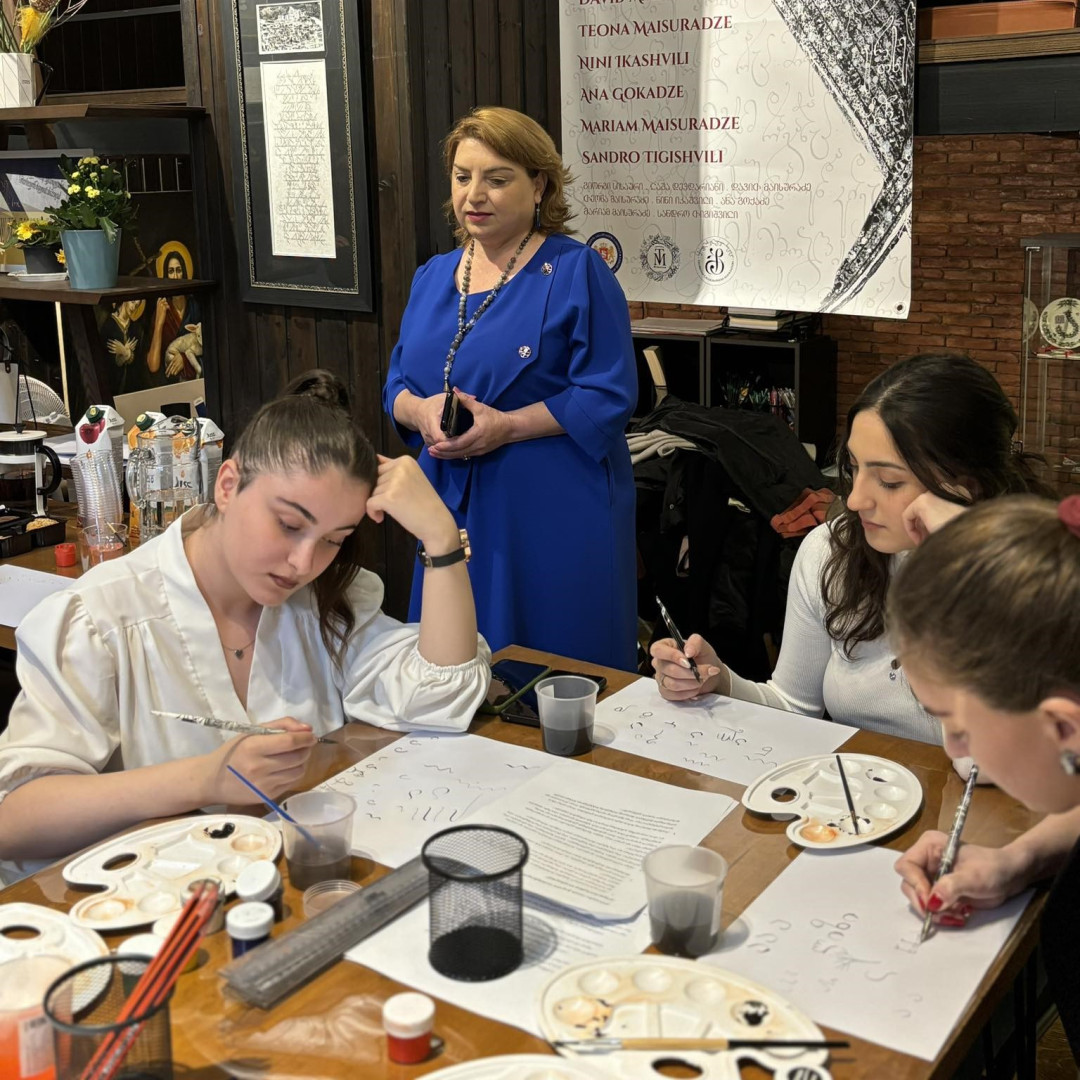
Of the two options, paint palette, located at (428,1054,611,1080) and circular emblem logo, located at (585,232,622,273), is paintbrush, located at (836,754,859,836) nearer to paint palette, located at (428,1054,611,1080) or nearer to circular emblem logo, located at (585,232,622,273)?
paint palette, located at (428,1054,611,1080)

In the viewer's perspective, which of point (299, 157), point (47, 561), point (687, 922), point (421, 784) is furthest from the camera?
point (299, 157)

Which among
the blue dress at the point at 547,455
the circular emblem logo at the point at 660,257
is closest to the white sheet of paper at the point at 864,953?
the blue dress at the point at 547,455

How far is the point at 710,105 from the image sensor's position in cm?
367

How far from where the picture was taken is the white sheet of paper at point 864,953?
1.22m

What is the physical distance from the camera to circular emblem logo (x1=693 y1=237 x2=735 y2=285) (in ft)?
12.3

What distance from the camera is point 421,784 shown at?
5.65ft

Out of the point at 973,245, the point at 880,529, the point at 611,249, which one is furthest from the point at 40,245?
the point at 973,245

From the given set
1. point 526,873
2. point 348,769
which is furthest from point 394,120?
point 526,873

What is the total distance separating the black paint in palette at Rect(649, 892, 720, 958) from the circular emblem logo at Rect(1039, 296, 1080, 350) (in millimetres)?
3012

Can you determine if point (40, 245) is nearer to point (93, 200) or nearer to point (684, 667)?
point (93, 200)

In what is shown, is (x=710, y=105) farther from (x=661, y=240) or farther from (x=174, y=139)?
(x=174, y=139)

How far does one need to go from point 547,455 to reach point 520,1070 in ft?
6.58

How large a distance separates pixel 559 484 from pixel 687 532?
3.15 feet

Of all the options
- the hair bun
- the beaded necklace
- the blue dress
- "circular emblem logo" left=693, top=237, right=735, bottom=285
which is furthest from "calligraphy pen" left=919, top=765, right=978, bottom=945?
"circular emblem logo" left=693, top=237, right=735, bottom=285
